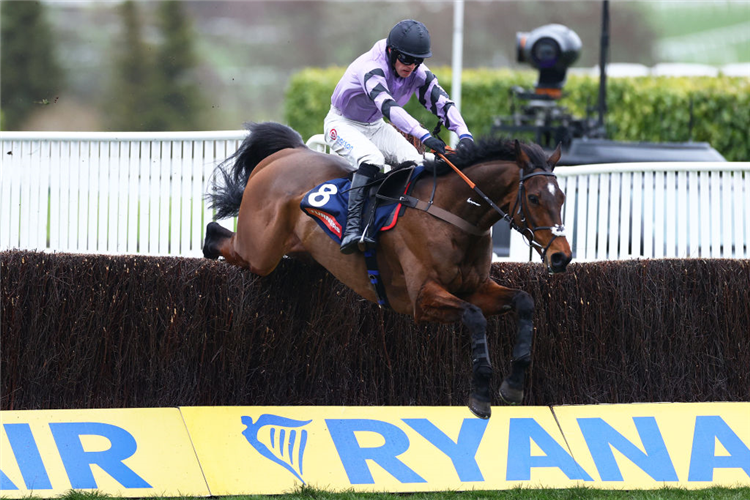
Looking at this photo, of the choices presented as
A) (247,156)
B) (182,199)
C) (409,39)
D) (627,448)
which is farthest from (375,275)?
(182,199)

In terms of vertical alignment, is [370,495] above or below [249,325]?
below

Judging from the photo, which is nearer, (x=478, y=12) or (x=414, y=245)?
(x=414, y=245)

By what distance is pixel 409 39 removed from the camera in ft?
19.1

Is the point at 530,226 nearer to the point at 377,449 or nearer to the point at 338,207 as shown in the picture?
the point at 338,207

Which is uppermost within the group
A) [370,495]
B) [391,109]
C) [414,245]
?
[391,109]

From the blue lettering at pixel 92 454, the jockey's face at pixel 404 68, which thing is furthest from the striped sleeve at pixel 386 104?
the blue lettering at pixel 92 454

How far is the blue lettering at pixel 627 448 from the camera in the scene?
611cm

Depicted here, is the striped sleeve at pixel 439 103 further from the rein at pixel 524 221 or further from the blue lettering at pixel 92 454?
the blue lettering at pixel 92 454

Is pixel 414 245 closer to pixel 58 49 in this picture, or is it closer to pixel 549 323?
pixel 549 323

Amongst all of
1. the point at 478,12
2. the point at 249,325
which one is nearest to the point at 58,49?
the point at 478,12

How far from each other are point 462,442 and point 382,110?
2151mm

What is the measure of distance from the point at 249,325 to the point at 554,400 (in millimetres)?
2173

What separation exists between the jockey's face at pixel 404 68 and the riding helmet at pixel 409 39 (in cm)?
13

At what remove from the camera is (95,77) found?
32.2 meters
